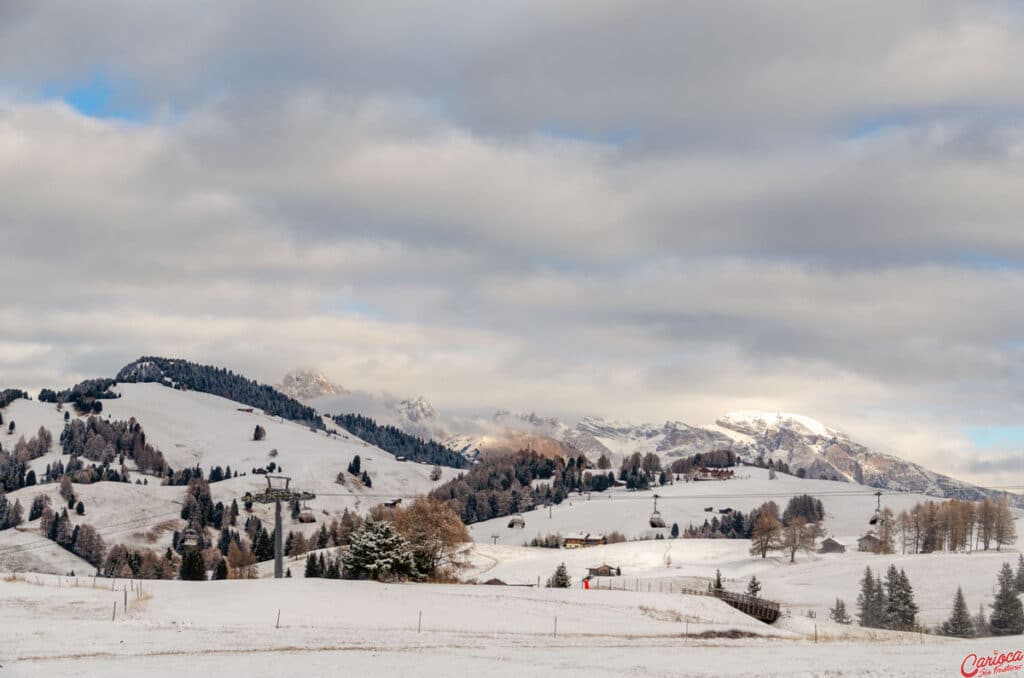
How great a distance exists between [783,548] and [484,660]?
155508mm

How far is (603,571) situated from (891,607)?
67.4 m

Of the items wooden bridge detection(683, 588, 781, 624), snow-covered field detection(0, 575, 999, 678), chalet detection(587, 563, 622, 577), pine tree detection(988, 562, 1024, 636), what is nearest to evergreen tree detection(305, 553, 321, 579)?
chalet detection(587, 563, 622, 577)

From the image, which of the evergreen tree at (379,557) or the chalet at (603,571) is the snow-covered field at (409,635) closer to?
the evergreen tree at (379,557)

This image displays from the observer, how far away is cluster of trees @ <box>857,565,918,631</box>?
11019 centimetres

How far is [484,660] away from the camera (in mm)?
55719

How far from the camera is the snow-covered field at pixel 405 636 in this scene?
51.9m

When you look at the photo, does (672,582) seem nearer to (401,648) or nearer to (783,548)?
(783,548)

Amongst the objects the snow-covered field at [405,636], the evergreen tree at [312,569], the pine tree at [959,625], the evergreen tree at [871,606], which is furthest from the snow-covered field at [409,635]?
the evergreen tree at [312,569]

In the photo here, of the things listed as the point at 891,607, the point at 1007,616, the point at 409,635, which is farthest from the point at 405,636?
the point at 1007,616

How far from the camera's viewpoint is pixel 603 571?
568 feet

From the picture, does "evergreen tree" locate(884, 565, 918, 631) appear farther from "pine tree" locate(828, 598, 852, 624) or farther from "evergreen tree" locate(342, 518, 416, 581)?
"evergreen tree" locate(342, 518, 416, 581)

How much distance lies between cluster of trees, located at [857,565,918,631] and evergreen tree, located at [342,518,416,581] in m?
50.0

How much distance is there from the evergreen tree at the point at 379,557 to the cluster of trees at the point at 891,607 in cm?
4996

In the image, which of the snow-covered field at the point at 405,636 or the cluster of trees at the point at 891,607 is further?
the cluster of trees at the point at 891,607
